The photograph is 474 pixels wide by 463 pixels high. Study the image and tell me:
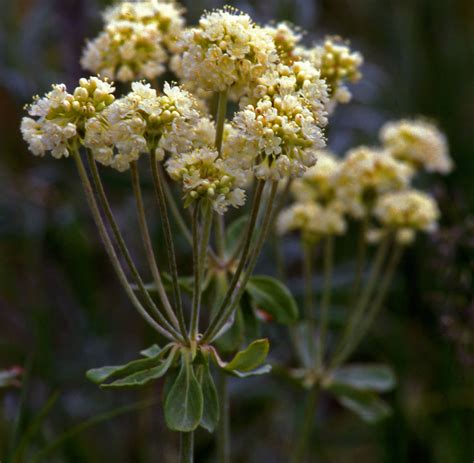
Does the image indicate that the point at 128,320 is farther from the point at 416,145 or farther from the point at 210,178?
the point at 210,178

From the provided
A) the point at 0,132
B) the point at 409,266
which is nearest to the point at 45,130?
the point at 409,266

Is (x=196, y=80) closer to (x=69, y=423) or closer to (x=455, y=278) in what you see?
(x=455, y=278)

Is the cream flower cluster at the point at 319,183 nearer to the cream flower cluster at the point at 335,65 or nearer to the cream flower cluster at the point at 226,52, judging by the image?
the cream flower cluster at the point at 335,65

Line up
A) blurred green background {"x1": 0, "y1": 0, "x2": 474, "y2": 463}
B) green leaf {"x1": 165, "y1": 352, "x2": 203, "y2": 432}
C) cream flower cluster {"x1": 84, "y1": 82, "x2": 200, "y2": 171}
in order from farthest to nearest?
blurred green background {"x1": 0, "y1": 0, "x2": 474, "y2": 463} → green leaf {"x1": 165, "y1": 352, "x2": 203, "y2": 432} → cream flower cluster {"x1": 84, "y1": 82, "x2": 200, "y2": 171}

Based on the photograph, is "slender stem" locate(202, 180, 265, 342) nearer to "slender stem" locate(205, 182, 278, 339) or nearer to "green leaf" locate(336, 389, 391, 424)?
"slender stem" locate(205, 182, 278, 339)

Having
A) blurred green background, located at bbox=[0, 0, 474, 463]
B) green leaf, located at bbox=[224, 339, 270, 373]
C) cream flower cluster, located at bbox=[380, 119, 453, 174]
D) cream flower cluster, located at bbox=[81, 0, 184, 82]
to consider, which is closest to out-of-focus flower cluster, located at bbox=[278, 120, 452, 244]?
cream flower cluster, located at bbox=[380, 119, 453, 174]

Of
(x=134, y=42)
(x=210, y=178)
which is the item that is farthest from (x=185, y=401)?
(x=134, y=42)
